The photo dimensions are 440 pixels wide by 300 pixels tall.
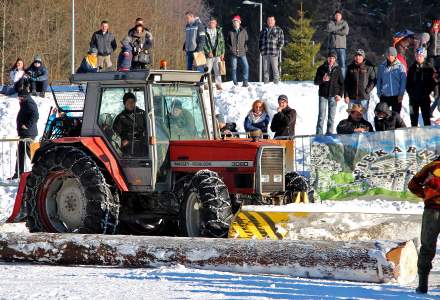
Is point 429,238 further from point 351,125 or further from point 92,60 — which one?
point 92,60

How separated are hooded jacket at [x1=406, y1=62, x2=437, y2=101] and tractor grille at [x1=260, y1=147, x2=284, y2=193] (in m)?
7.32

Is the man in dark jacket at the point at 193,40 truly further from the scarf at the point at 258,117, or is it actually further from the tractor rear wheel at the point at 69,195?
the tractor rear wheel at the point at 69,195

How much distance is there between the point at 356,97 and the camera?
68.6ft

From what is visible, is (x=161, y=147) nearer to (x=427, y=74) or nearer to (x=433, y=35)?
(x=427, y=74)

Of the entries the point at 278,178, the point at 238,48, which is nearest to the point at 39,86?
the point at 238,48

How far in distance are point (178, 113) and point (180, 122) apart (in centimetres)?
12

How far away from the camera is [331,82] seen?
855 inches

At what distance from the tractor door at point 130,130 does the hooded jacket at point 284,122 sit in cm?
560

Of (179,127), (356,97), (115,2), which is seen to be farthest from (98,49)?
(115,2)

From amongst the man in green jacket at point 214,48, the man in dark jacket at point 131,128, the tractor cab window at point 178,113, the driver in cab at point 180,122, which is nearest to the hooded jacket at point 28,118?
the man in green jacket at point 214,48

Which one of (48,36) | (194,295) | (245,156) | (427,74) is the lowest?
(194,295)

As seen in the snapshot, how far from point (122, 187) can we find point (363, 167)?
543 centimetres

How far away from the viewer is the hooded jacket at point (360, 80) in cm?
2077

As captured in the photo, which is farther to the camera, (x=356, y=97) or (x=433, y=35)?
(x=433, y=35)
